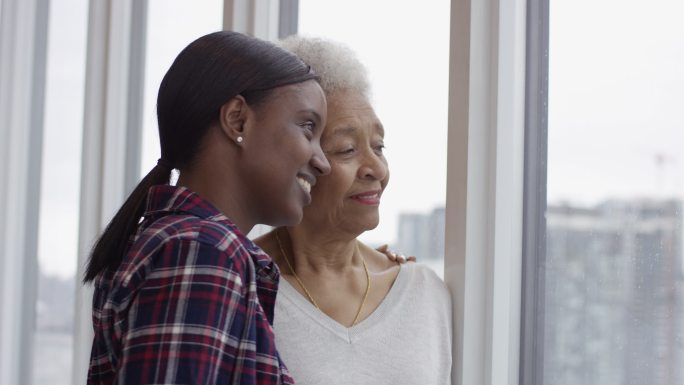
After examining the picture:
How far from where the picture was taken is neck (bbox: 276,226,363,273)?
5.40 feet

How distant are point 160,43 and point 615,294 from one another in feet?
5.84

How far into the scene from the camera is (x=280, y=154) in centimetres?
127

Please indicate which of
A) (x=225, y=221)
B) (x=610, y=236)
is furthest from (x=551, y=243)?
(x=225, y=221)

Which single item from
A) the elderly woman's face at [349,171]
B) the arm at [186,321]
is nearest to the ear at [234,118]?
the arm at [186,321]

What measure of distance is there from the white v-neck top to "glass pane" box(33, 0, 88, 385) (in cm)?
184

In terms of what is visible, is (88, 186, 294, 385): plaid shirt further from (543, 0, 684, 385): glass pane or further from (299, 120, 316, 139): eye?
(543, 0, 684, 385): glass pane

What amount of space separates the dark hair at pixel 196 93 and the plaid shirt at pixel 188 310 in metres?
0.12

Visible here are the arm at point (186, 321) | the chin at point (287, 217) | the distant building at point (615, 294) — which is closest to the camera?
the arm at point (186, 321)

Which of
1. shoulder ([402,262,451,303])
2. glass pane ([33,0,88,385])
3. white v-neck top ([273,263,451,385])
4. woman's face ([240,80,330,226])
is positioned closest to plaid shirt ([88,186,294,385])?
woman's face ([240,80,330,226])

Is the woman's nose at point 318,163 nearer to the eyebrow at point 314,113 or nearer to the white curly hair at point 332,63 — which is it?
the eyebrow at point 314,113

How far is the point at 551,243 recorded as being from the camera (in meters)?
1.75

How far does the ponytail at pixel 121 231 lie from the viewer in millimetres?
1258

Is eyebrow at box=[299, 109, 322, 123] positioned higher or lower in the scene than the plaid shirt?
higher

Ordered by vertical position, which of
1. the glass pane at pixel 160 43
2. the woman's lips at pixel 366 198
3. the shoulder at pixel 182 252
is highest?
the glass pane at pixel 160 43
